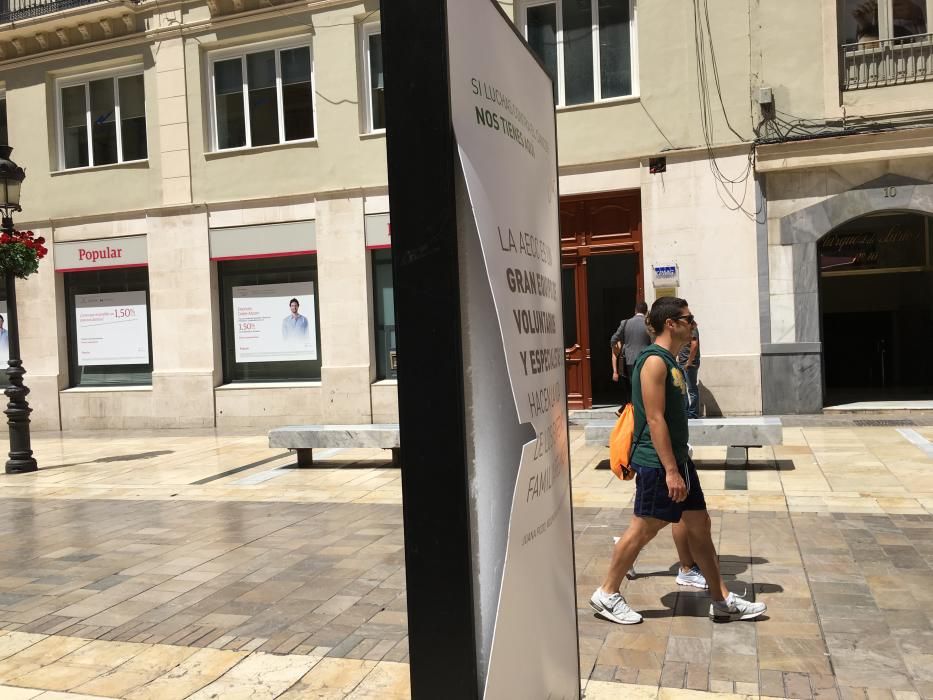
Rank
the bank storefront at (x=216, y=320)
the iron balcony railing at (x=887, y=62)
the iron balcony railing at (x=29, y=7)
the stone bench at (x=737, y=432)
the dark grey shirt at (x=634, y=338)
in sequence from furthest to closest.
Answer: the iron balcony railing at (x=29, y=7) < the bank storefront at (x=216, y=320) < the iron balcony railing at (x=887, y=62) < the dark grey shirt at (x=634, y=338) < the stone bench at (x=737, y=432)

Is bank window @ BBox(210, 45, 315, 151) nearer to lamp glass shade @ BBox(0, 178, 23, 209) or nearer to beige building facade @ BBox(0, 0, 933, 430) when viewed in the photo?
beige building facade @ BBox(0, 0, 933, 430)

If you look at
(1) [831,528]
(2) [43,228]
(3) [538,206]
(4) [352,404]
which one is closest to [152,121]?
(2) [43,228]

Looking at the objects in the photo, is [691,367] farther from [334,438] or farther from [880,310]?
[880,310]

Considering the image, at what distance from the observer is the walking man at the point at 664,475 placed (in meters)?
4.32

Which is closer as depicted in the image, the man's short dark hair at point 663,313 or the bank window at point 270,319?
the man's short dark hair at point 663,313

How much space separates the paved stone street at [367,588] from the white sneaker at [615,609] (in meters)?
0.06

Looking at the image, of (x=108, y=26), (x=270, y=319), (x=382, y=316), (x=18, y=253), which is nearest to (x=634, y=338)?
(x=382, y=316)

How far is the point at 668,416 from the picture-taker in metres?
4.40

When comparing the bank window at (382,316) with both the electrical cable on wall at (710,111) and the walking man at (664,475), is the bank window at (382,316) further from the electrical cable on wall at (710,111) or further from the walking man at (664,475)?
the walking man at (664,475)

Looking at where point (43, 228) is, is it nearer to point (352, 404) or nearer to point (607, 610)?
point (352, 404)

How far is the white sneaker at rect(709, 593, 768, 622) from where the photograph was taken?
4527mm

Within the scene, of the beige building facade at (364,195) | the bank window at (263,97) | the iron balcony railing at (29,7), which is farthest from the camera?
the iron balcony railing at (29,7)

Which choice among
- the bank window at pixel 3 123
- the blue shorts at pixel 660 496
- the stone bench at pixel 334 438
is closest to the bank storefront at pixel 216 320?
the bank window at pixel 3 123

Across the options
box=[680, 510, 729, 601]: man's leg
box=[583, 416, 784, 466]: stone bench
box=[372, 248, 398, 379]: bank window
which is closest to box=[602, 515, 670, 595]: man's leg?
box=[680, 510, 729, 601]: man's leg
